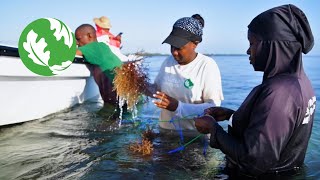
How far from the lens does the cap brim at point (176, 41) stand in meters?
3.96

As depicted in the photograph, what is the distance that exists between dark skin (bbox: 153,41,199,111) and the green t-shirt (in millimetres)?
3647

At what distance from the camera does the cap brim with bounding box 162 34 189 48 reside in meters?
3.96

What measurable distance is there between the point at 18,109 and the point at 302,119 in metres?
5.45

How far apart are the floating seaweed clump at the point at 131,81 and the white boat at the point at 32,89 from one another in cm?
216

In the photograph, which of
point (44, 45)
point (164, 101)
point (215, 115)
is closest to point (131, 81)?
point (164, 101)

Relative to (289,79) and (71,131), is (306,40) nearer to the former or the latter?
(289,79)

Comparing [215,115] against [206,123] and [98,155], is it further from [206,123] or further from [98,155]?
[98,155]

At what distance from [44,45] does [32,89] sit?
1031 mm

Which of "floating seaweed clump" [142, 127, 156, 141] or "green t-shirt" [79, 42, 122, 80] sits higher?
Answer: "green t-shirt" [79, 42, 122, 80]

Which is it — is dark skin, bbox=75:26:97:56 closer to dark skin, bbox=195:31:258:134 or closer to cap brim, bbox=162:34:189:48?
cap brim, bbox=162:34:189:48

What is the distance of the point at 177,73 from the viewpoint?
4.29 m

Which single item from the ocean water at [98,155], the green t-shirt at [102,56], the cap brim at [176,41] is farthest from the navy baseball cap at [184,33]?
the green t-shirt at [102,56]

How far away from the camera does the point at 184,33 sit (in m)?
4.02

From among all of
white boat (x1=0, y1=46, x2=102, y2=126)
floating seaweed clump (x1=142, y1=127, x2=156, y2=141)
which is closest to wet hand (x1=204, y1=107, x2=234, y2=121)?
floating seaweed clump (x1=142, y1=127, x2=156, y2=141)
